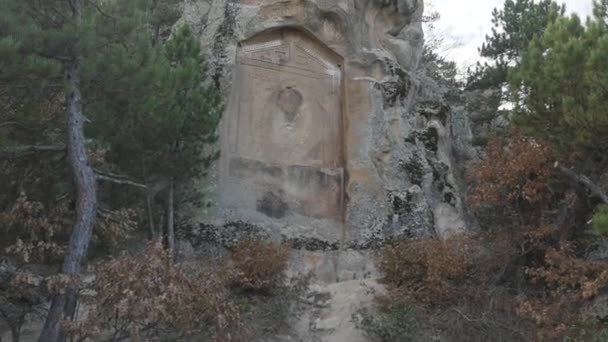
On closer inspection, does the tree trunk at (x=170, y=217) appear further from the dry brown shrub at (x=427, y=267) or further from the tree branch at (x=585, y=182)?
the tree branch at (x=585, y=182)

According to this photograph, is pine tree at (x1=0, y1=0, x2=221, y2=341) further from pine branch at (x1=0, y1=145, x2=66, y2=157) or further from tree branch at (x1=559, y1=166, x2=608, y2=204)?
tree branch at (x1=559, y1=166, x2=608, y2=204)

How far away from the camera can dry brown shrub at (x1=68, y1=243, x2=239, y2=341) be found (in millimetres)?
7234

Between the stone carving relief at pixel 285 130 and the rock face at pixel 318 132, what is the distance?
0.8 inches

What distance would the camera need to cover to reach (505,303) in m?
10.3

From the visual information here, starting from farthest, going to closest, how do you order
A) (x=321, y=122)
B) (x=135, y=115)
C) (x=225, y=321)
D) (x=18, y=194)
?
(x=321, y=122) → (x=135, y=115) → (x=18, y=194) → (x=225, y=321)

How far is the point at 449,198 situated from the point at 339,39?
13.1 feet

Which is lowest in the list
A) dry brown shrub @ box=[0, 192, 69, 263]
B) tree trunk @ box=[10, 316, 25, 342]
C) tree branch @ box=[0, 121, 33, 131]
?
tree trunk @ box=[10, 316, 25, 342]

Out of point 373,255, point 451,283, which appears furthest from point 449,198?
point 451,283

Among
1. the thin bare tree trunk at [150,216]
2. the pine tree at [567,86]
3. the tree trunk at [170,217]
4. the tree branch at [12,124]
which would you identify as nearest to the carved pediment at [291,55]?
the tree trunk at [170,217]

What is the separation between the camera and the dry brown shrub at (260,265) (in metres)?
11.4

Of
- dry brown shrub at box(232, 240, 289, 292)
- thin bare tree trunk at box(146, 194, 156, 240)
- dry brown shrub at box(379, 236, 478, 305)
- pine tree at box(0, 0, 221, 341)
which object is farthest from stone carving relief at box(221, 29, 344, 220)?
pine tree at box(0, 0, 221, 341)

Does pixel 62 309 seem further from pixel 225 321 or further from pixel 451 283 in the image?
pixel 451 283

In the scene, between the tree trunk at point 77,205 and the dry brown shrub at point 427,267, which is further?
the dry brown shrub at point 427,267

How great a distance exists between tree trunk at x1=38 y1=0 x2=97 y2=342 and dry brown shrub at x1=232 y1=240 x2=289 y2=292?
Answer: 3216mm
